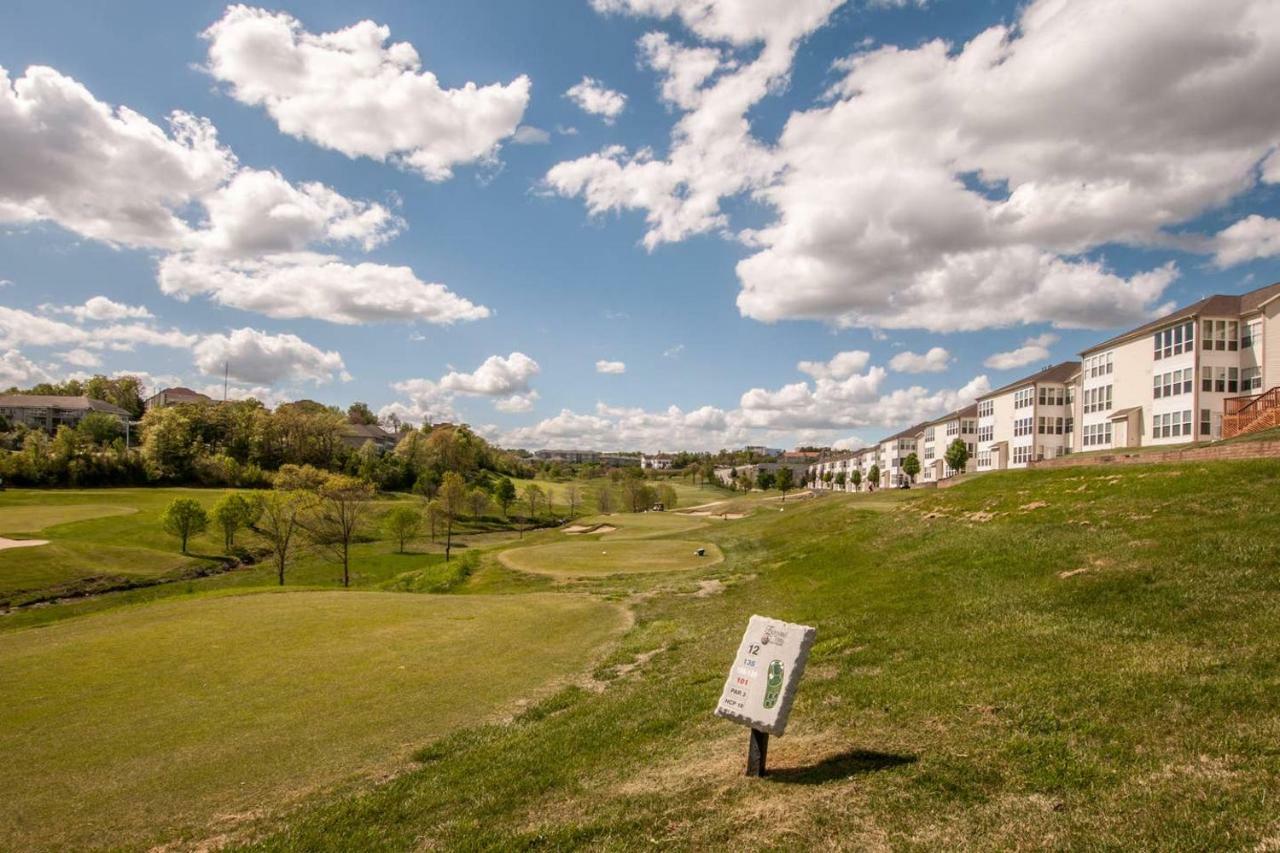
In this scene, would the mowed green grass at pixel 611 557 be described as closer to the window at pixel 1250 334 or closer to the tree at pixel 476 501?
the window at pixel 1250 334

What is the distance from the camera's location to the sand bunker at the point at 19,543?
4831cm

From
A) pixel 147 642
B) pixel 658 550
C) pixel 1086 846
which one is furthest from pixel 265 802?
pixel 658 550

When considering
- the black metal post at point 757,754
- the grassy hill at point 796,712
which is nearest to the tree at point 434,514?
the grassy hill at point 796,712

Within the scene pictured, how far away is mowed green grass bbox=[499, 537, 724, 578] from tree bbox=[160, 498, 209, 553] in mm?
34779

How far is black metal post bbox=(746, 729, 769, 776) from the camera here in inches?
312

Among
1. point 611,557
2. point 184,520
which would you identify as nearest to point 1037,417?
point 611,557

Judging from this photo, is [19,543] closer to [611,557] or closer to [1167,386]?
[611,557]

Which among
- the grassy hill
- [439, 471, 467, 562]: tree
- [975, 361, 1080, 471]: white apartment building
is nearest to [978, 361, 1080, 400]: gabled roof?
[975, 361, 1080, 471]: white apartment building

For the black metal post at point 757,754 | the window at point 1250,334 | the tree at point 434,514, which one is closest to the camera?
the black metal post at point 757,754

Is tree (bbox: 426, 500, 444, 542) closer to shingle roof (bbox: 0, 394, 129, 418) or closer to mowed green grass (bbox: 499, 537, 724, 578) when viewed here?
mowed green grass (bbox: 499, 537, 724, 578)

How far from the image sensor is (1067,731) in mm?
7906

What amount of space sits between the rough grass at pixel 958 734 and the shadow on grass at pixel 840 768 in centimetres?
4

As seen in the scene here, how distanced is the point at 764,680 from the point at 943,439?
312ft

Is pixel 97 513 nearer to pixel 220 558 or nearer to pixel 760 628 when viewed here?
pixel 220 558
